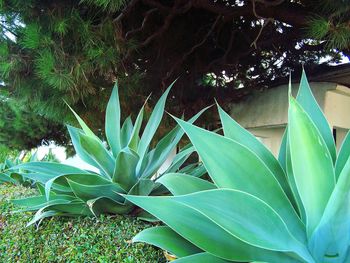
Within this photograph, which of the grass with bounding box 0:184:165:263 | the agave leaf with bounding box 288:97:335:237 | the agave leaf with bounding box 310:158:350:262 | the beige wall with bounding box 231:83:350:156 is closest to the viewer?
the agave leaf with bounding box 310:158:350:262

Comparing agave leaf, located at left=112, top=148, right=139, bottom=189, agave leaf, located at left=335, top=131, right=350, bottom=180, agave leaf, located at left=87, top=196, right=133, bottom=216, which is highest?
agave leaf, located at left=335, top=131, right=350, bottom=180

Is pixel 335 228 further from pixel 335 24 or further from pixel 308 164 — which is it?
pixel 335 24

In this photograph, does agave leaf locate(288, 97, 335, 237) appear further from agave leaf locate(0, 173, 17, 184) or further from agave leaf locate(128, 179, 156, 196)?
agave leaf locate(0, 173, 17, 184)

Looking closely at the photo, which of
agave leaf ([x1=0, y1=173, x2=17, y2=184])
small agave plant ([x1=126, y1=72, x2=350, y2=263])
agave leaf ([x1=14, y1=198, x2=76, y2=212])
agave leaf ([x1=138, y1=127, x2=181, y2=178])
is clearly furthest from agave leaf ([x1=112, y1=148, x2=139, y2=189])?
agave leaf ([x1=0, y1=173, x2=17, y2=184])

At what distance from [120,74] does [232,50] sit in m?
1.72

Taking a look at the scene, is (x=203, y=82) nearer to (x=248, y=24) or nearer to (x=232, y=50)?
(x=232, y=50)

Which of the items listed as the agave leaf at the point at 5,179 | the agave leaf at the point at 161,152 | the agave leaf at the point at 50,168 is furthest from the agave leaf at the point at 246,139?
the agave leaf at the point at 5,179

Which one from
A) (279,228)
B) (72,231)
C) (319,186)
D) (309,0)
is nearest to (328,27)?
(309,0)

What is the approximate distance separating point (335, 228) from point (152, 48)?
3387 millimetres

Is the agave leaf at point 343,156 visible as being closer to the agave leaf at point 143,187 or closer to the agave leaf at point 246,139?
the agave leaf at point 246,139

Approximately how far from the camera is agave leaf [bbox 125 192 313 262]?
3.73ft

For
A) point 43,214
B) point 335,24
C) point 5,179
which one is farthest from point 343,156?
point 5,179

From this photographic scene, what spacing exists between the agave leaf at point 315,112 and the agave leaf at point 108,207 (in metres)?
1.14

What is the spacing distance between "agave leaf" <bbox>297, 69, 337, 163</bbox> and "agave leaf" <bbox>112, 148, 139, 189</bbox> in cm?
93
